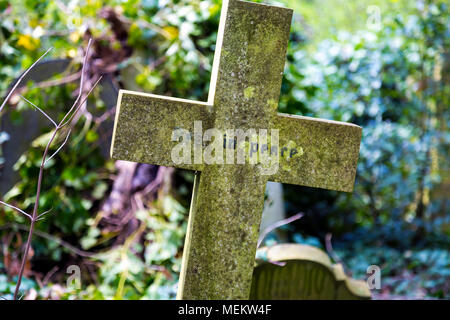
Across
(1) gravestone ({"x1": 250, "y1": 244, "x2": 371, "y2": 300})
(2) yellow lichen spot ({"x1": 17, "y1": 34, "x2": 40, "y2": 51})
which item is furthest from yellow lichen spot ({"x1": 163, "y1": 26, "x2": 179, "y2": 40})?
(1) gravestone ({"x1": 250, "y1": 244, "x2": 371, "y2": 300})

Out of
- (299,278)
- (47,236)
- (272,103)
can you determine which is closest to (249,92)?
(272,103)

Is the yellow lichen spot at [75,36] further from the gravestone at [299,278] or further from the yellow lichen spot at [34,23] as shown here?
the gravestone at [299,278]

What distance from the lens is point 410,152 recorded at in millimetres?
4914

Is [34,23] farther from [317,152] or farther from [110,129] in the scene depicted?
[317,152]

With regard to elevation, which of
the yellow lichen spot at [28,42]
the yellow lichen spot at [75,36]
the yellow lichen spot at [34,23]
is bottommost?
the yellow lichen spot at [28,42]

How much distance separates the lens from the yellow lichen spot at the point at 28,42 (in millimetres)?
3221

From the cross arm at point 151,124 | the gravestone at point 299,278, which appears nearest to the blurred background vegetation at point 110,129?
the gravestone at point 299,278

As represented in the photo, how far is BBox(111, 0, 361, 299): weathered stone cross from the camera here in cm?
178

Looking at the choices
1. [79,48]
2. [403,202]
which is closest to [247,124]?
[79,48]

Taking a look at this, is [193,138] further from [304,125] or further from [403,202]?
[403,202]

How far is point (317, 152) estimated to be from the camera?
1956 millimetres

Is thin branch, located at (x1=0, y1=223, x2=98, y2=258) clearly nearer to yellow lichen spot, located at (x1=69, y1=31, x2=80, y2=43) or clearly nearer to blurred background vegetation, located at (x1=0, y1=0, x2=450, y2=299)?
blurred background vegetation, located at (x1=0, y1=0, x2=450, y2=299)

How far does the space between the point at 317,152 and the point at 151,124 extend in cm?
67

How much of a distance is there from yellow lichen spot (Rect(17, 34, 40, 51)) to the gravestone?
2037 millimetres
